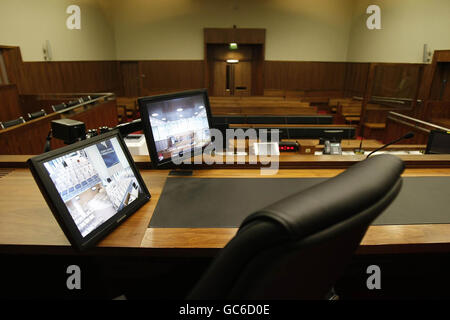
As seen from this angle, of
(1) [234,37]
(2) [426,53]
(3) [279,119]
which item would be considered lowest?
(3) [279,119]

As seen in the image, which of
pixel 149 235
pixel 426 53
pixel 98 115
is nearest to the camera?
pixel 149 235

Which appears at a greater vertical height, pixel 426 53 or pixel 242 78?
pixel 426 53

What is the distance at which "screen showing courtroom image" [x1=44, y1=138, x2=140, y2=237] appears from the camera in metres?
0.85

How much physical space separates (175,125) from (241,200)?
19.4 inches

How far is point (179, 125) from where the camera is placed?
4.46 feet

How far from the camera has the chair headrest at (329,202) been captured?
0.31m

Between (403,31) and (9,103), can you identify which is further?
(403,31)

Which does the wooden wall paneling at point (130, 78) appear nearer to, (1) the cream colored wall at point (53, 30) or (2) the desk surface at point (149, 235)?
(1) the cream colored wall at point (53, 30)

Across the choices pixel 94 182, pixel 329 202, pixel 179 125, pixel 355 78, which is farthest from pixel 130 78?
pixel 329 202

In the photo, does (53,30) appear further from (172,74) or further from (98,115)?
(172,74)

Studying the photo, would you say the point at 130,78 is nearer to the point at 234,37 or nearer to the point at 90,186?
the point at 234,37

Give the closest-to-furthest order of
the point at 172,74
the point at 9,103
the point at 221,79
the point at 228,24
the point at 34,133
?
1. the point at 34,133
2. the point at 9,103
3. the point at 228,24
4. the point at 172,74
5. the point at 221,79

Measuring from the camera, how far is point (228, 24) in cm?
896

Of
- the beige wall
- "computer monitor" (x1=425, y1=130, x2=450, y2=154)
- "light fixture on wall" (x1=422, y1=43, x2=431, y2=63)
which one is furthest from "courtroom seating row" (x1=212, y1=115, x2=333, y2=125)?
"computer monitor" (x1=425, y1=130, x2=450, y2=154)
